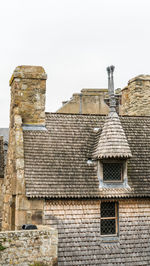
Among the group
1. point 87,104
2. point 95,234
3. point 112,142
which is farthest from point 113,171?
point 87,104

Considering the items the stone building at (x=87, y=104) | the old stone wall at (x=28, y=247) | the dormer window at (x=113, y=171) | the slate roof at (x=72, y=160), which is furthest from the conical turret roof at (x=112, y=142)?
the stone building at (x=87, y=104)

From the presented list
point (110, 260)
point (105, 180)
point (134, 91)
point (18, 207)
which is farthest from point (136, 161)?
point (134, 91)

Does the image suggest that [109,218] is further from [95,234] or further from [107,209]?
[95,234]

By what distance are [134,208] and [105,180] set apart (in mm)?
1264

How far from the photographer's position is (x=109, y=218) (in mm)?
11430

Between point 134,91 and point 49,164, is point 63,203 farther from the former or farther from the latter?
point 134,91

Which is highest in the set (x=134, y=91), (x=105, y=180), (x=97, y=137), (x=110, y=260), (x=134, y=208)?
(x=134, y=91)

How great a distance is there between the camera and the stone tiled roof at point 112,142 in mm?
11336

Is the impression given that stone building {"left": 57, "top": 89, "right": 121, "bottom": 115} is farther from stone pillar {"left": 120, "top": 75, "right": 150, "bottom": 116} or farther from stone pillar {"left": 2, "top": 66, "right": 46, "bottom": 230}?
stone pillar {"left": 2, "top": 66, "right": 46, "bottom": 230}

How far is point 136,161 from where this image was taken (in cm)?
1233

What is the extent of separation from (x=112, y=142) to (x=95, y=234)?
287 cm

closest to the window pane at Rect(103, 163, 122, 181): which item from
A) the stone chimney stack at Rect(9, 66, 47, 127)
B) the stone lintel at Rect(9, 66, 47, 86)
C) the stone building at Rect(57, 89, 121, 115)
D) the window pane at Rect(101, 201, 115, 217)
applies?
the window pane at Rect(101, 201, 115, 217)

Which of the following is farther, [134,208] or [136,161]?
[136,161]

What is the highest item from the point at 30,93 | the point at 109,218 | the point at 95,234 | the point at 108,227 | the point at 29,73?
the point at 29,73
